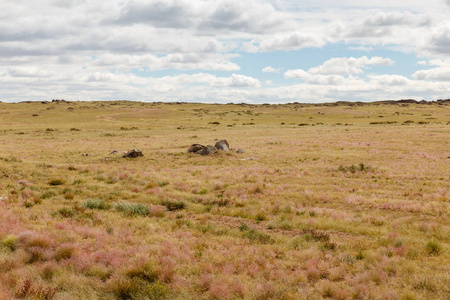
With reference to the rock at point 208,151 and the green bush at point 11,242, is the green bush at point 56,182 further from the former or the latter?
the rock at point 208,151

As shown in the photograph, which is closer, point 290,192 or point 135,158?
point 290,192

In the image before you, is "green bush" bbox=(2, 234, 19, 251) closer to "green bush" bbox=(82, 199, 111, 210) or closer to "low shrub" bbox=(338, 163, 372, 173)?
"green bush" bbox=(82, 199, 111, 210)

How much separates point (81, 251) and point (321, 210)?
10.4 m

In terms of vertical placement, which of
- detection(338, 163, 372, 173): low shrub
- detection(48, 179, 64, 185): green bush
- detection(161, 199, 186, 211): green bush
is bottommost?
detection(161, 199, 186, 211): green bush

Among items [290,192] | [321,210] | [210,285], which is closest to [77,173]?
[290,192]

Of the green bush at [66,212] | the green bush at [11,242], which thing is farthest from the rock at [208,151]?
the green bush at [11,242]

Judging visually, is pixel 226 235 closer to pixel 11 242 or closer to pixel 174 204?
pixel 174 204

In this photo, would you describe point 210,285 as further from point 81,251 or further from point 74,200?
point 74,200

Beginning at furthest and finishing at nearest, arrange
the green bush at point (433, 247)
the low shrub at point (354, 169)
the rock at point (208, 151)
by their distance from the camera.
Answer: the rock at point (208, 151)
the low shrub at point (354, 169)
the green bush at point (433, 247)

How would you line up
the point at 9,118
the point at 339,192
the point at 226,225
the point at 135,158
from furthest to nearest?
the point at 9,118
the point at 135,158
the point at 339,192
the point at 226,225

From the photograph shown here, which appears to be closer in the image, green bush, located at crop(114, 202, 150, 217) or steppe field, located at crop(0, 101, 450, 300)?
steppe field, located at crop(0, 101, 450, 300)

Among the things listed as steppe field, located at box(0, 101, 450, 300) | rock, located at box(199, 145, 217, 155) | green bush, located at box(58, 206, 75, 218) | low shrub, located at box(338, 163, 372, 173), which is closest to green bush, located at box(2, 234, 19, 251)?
steppe field, located at box(0, 101, 450, 300)

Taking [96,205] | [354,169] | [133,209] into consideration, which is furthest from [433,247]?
[354,169]

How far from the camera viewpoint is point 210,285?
8.34 metres
